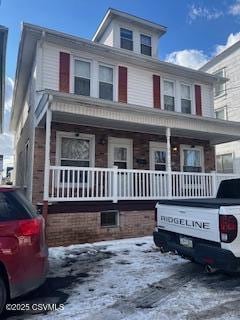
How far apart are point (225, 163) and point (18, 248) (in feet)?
59.1

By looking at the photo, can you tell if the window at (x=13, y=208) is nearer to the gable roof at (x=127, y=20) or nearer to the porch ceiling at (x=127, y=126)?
the porch ceiling at (x=127, y=126)

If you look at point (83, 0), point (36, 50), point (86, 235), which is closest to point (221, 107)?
point (83, 0)

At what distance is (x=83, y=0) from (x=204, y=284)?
1171 centimetres

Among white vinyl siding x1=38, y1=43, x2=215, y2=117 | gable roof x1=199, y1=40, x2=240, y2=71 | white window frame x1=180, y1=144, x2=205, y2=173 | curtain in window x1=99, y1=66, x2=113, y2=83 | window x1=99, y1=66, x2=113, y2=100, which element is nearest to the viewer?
white vinyl siding x1=38, y1=43, x2=215, y2=117

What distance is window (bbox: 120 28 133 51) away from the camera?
14.1 m

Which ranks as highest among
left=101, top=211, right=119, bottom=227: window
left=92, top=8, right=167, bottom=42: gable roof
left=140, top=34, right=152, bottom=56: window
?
left=92, top=8, right=167, bottom=42: gable roof

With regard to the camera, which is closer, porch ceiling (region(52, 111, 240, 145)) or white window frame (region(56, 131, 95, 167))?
porch ceiling (region(52, 111, 240, 145))

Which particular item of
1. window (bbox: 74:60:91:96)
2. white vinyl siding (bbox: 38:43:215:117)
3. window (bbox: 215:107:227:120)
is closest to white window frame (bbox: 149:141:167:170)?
white vinyl siding (bbox: 38:43:215:117)

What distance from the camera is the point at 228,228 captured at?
449 centimetres

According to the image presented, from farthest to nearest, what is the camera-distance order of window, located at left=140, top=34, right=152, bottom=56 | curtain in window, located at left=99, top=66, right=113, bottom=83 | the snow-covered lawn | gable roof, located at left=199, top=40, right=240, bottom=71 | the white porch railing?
gable roof, located at left=199, top=40, right=240, bottom=71
window, located at left=140, top=34, right=152, bottom=56
curtain in window, located at left=99, top=66, right=113, bottom=83
the white porch railing
the snow-covered lawn

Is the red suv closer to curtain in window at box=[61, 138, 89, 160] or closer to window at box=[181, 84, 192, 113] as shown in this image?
curtain in window at box=[61, 138, 89, 160]

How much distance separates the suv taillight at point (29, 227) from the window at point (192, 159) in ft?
32.9

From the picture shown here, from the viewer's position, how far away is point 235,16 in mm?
22141

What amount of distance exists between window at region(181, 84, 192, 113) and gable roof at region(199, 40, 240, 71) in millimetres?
8547
